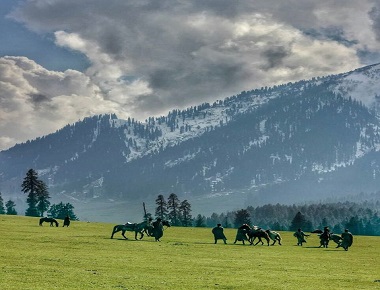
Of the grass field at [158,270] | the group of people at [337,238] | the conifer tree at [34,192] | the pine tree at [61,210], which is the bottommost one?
the grass field at [158,270]

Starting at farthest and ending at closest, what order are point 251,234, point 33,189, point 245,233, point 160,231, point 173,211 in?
point 173,211 → point 33,189 → point 245,233 → point 251,234 → point 160,231


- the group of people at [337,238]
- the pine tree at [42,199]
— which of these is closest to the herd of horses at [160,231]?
the group of people at [337,238]

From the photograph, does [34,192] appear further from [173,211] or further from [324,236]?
[324,236]

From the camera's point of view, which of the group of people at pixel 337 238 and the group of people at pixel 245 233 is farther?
the group of people at pixel 245 233

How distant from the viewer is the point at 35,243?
1860 inches

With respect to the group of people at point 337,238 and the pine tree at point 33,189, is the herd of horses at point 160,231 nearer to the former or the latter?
the group of people at point 337,238

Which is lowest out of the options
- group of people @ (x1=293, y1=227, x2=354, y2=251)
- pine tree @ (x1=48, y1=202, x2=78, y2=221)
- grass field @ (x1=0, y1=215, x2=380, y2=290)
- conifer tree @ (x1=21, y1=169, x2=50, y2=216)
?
grass field @ (x1=0, y1=215, x2=380, y2=290)

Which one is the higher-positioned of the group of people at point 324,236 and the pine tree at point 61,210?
the pine tree at point 61,210

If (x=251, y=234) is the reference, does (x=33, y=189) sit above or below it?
above

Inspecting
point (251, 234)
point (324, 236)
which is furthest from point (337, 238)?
point (251, 234)

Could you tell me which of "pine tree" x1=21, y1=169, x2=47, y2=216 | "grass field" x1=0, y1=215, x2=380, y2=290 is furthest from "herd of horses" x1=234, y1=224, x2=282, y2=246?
"pine tree" x1=21, y1=169, x2=47, y2=216

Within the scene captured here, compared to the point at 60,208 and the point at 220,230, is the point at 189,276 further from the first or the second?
the point at 60,208

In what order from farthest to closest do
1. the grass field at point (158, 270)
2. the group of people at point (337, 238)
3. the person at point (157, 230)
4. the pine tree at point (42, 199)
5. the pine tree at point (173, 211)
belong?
the pine tree at point (173, 211) → the pine tree at point (42, 199) → the group of people at point (337, 238) → the person at point (157, 230) → the grass field at point (158, 270)

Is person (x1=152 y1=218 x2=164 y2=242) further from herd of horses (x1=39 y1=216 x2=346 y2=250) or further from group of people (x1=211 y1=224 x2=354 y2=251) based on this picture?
group of people (x1=211 y1=224 x2=354 y2=251)
